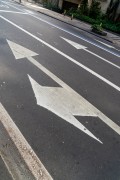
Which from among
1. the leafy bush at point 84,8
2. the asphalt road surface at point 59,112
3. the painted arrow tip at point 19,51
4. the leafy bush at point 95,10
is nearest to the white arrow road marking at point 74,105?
the asphalt road surface at point 59,112

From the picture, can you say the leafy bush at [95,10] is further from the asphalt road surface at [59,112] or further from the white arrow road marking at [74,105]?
the white arrow road marking at [74,105]

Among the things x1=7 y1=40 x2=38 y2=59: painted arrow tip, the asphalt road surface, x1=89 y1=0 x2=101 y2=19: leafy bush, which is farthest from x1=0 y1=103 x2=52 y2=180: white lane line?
x1=89 y1=0 x2=101 y2=19: leafy bush

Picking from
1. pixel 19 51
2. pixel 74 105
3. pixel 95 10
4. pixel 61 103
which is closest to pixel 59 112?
pixel 61 103

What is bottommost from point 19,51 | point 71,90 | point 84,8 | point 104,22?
point 104,22

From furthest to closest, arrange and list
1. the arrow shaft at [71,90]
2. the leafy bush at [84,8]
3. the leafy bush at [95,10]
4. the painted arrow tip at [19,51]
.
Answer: the leafy bush at [84,8] < the leafy bush at [95,10] < the painted arrow tip at [19,51] < the arrow shaft at [71,90]

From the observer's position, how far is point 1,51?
10422 mm

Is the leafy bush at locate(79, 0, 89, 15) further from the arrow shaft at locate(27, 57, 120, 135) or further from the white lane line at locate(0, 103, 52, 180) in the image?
the white lane line at locate(0, 103, 52, 180)

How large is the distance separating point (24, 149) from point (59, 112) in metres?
1.85

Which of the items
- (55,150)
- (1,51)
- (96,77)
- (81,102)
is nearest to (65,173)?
(55,150)

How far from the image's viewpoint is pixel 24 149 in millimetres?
5004

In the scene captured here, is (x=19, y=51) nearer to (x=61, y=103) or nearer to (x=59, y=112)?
(x=61, y=103)

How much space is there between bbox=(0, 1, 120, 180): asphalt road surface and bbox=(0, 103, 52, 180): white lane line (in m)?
0.02

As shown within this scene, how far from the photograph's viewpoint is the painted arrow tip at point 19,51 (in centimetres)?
1042

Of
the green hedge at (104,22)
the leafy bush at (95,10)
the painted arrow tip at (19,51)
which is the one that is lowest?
the green hedge at (104,22)
